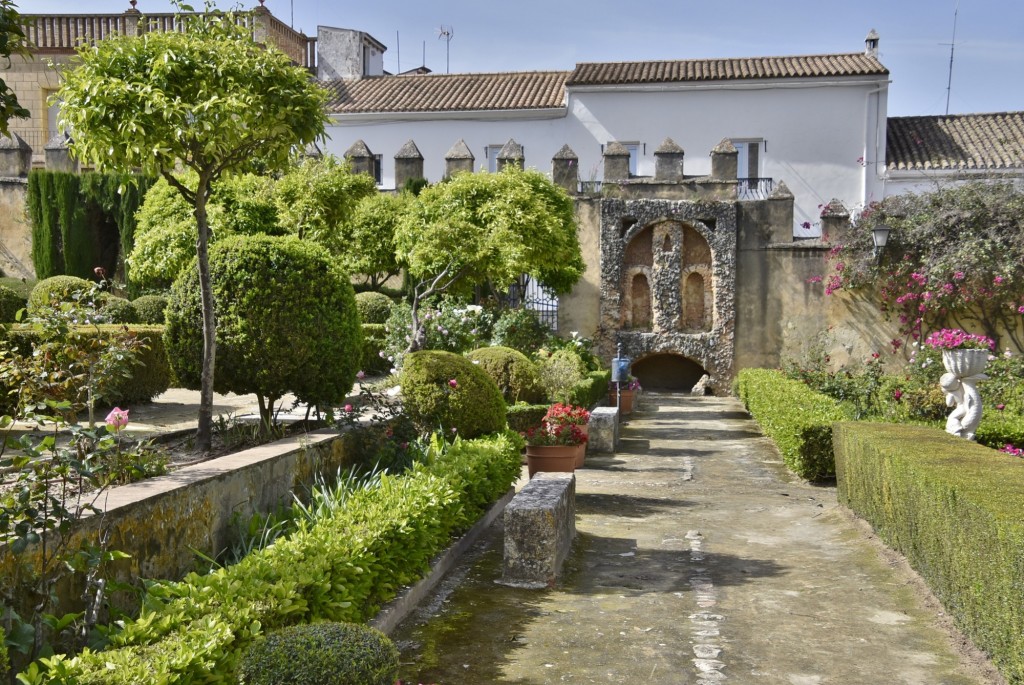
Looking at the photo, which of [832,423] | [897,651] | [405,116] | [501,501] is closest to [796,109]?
[405,116]

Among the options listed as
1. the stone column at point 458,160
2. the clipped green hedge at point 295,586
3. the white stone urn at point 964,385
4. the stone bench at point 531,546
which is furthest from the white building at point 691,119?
the clipped green hedge at point 295,586

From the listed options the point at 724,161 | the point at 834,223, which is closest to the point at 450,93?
the point at 724,161

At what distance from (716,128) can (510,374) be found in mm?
16299

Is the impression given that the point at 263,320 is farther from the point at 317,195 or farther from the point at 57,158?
the point at 57,158

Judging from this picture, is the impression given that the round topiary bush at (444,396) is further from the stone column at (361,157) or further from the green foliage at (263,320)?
the stone column at (361,157)

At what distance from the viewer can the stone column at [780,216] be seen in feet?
77.2

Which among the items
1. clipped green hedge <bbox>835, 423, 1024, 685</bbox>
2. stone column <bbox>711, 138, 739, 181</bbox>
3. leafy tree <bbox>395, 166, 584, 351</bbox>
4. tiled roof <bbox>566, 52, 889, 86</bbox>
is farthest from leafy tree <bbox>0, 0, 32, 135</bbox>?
tiled roof <bbox>566, 52, 889, 86</bbox>

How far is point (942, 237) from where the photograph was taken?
21.7m

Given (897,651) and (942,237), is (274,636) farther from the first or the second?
(942,237)

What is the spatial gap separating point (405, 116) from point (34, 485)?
86.3 feet

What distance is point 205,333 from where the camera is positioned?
294 inches

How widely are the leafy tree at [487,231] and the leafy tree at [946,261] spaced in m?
6.49

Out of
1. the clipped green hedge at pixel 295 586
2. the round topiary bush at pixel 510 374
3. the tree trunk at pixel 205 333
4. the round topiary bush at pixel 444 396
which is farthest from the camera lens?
the round topiary bush at pixel 510 374

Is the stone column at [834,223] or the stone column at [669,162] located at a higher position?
the stone column at [669,162]
